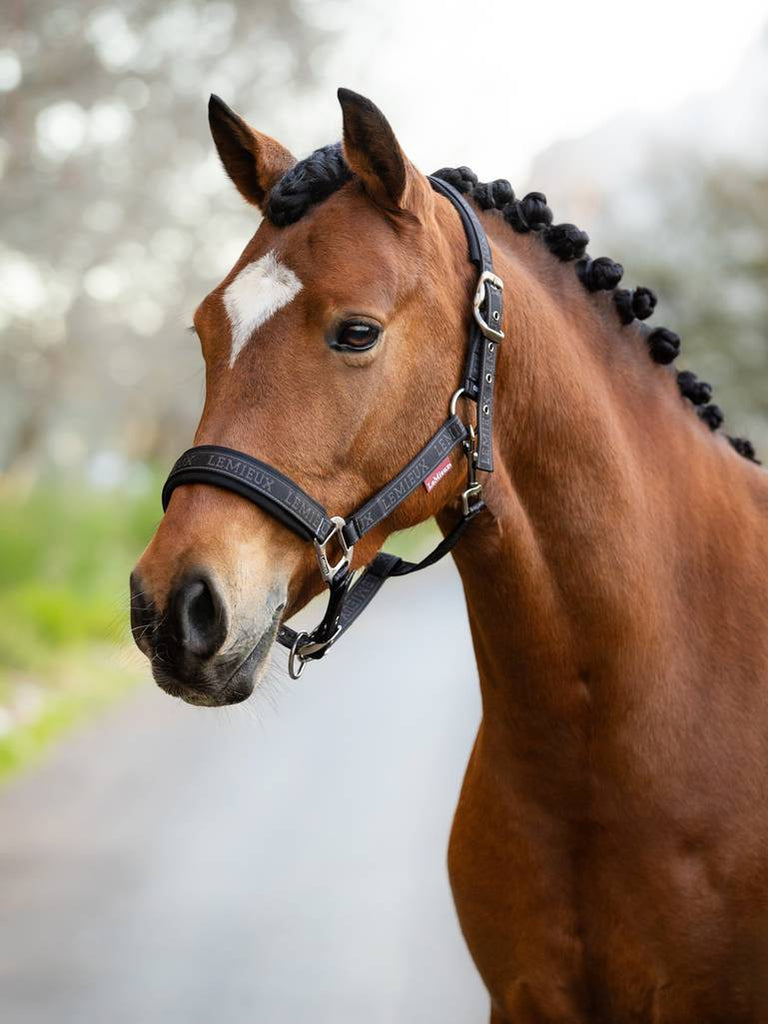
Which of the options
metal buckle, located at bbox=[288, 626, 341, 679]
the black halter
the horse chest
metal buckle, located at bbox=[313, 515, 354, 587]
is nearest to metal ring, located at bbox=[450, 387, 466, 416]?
the black halter

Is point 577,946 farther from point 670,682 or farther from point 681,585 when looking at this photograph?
point 681,585

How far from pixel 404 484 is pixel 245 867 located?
3.62 meters

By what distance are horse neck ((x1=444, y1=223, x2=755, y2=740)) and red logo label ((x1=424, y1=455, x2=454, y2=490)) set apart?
11 centimetres

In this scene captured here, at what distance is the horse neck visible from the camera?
1986 mm

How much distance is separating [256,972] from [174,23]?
6660 mm

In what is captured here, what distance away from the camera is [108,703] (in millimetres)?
7426

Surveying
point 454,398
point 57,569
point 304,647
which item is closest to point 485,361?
point 454,398

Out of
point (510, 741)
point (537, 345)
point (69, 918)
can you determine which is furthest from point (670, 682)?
point (69, 918)

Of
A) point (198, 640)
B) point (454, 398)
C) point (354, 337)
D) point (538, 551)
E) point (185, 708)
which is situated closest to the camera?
point (198, 640)

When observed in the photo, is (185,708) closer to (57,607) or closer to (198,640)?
(57,607)

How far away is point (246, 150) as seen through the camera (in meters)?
2.15

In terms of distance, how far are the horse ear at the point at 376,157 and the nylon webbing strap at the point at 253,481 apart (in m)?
0.53

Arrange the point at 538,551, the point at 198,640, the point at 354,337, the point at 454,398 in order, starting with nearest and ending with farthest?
1. the point at 198,640
2. the point at 354,337
3. the point at 454,398
4. the point at 538,551

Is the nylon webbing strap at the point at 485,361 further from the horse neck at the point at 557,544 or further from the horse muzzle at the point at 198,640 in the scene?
the horse muzzle at the point at 198,640
